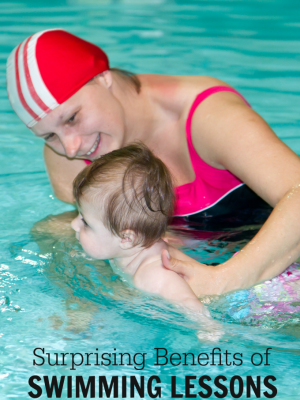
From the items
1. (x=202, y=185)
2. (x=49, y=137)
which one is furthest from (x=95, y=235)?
(x=202, y=185)

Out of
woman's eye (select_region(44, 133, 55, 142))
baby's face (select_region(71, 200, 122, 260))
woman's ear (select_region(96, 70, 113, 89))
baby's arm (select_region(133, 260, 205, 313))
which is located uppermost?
woman's ear (select_region(96, 70, 113, 89))

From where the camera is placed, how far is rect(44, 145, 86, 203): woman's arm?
135 inches

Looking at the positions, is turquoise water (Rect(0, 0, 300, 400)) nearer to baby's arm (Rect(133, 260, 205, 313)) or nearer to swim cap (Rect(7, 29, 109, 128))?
baby's arm (Rect(133, 260, 205, 313))

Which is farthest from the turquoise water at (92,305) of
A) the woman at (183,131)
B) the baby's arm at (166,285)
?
the woman at (183,131)

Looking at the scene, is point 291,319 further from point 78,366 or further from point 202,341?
point 78,366

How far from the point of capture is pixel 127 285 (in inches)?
101

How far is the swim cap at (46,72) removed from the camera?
2695mm

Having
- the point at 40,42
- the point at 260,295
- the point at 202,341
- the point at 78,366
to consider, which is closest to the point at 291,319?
the point at 260,295

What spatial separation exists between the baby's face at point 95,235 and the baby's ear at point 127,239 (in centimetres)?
2

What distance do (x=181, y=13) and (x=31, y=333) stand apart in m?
7.15

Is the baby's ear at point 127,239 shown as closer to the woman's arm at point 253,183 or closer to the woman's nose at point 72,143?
the woman's arm at point 253,183

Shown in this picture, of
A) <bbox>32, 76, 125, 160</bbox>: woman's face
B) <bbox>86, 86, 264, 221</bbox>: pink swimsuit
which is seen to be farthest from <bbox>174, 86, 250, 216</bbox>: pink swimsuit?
<bbox>32, 76, 125, 160</bbox>: woman's face

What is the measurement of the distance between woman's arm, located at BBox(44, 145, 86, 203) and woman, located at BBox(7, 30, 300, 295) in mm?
553

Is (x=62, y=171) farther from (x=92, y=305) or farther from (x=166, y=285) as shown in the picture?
(x=166, y=285)
